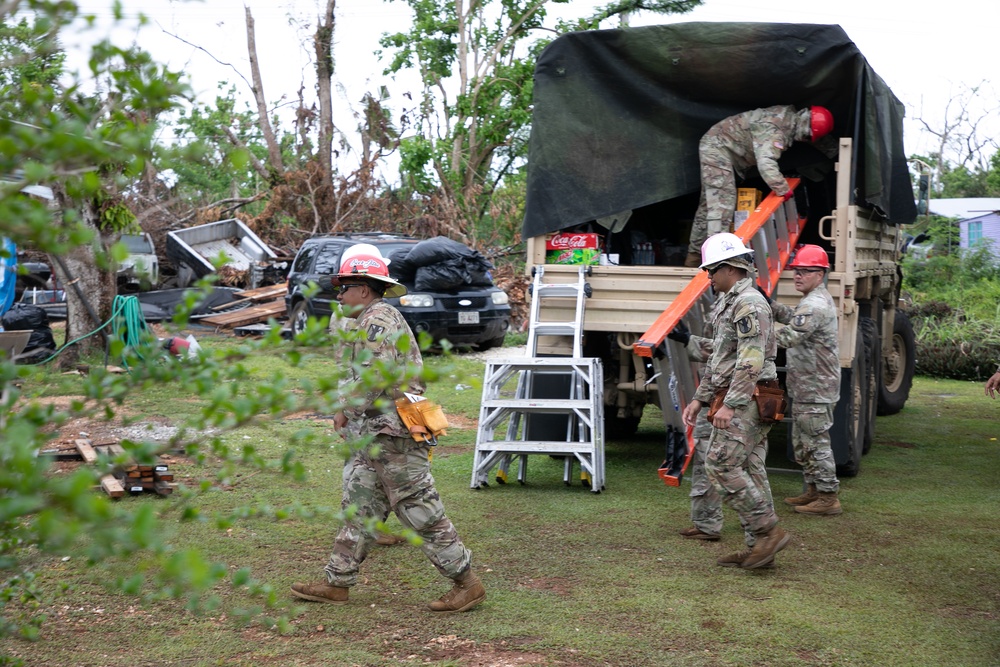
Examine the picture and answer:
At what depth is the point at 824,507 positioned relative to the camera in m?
A: 7.03

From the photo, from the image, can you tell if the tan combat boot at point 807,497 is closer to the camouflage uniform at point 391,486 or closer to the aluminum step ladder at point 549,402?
the aluminum step ladder at point 549,402

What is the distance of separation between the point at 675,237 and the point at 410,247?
6.80 m

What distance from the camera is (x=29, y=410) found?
6.23 feet

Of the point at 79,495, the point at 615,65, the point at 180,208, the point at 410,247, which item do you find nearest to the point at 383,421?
the point at 79,495

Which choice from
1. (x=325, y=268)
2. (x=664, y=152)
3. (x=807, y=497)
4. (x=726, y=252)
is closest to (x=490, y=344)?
(x=325, y=268)

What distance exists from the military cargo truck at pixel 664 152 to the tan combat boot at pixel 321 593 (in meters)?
3.30

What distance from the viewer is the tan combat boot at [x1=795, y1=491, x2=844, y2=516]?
23.1ft

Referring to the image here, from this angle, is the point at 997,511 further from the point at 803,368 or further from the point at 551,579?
the point at 551,579

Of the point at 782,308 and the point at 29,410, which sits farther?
the point at 782,308

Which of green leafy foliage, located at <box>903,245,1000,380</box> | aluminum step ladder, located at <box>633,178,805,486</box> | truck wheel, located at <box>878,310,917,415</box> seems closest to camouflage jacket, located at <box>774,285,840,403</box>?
aluminum step ladder, located at <box>633,178,805,486</box>

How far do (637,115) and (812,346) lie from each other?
2.36 metres

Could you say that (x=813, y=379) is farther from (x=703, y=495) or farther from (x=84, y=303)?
(x=84, y=303)

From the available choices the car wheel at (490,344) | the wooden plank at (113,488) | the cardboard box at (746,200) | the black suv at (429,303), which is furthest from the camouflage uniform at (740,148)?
the car wheel at (490,344)

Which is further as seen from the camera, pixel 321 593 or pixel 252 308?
pixel 252 308
